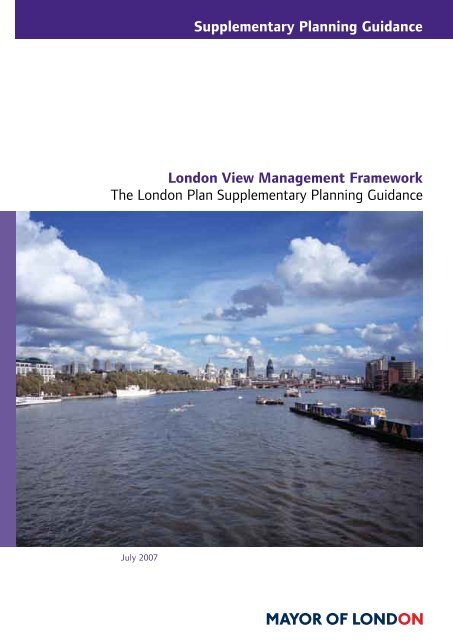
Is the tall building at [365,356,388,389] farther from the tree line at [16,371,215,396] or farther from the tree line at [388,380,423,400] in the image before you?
the tree line at [16,371,215,396]

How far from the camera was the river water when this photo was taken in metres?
11.2

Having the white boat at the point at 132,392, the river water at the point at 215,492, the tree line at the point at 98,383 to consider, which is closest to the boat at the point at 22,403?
the tree line at the point at 98,383

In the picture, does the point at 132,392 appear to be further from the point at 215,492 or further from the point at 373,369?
the point at 215,492

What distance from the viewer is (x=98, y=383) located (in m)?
92.7

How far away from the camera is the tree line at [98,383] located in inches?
2763

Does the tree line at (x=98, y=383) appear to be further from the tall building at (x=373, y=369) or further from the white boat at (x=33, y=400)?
the tall building at (x=373, y=369)

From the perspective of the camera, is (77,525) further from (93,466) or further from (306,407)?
(306,407)

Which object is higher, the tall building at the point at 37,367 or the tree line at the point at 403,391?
the tall building at the point at 37,367

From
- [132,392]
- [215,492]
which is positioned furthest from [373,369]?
[215,492]

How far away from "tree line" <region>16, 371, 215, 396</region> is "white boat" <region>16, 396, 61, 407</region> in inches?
35.4

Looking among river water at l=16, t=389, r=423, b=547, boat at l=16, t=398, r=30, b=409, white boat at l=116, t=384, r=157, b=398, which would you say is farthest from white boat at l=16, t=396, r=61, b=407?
river water at l=16, t=389, r=423, b=547

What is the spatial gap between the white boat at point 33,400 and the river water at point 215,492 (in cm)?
3765

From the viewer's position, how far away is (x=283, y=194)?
24.2 feet

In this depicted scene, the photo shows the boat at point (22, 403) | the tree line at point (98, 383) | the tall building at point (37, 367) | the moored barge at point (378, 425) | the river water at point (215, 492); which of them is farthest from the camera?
the tall building at point (37, 367)
